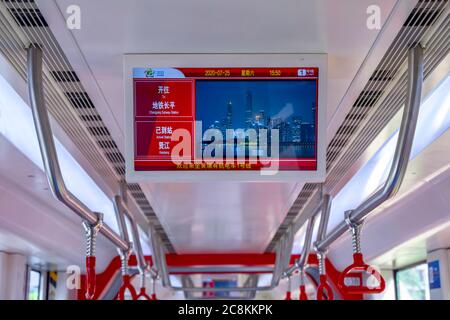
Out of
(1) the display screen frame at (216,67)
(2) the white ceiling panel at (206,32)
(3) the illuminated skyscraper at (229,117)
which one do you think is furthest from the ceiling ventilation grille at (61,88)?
(3) the illuminated skyscraper at (229,117)

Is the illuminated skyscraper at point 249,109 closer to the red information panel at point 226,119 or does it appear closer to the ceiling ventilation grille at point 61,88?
the red information panel at point 226,119

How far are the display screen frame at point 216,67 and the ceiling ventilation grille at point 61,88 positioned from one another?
392 millimetres

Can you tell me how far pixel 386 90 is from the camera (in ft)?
12.4

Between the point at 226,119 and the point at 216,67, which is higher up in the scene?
the point at 216,67

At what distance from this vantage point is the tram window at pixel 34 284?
956 cm

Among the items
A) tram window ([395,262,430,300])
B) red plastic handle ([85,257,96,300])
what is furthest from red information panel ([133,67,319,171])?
tram window ([395,262,430,300])

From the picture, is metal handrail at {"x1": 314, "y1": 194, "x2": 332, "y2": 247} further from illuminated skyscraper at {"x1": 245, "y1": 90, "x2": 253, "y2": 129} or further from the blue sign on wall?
the blue sign on wall

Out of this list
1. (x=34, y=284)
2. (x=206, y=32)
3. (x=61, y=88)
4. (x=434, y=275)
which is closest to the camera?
(x=206, y=32)

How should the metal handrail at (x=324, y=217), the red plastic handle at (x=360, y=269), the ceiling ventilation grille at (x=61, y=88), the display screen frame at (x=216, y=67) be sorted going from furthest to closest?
1. the metal handrail at (x=324, y=217)
2. the red plastic handle at (x=360, y=269)
3. the display screen frame at (x=216, y=67)
4. the ceiling ventilation grille at (x=61, y=88)

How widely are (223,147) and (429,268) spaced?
5.80 metres

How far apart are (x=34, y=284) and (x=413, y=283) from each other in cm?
551

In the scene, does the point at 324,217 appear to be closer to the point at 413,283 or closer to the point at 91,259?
the point at 91,259

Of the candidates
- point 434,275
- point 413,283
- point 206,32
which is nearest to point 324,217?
point 206,32
